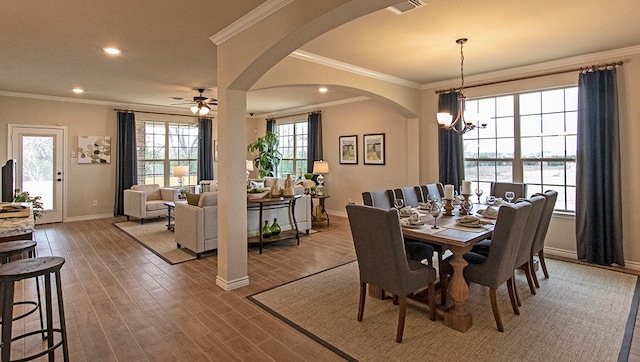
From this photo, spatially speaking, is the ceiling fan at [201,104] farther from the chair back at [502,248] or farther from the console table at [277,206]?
the chair back at [502,248]

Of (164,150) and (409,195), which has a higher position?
(164,150)

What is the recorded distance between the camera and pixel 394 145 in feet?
22.6

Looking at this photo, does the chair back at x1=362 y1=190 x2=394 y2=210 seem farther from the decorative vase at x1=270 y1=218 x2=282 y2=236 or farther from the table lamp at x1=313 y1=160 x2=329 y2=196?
the table lamp at x1=313 y1=160 x2=329 y2=196

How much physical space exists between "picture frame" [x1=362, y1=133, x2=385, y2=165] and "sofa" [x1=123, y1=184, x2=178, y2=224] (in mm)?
4362

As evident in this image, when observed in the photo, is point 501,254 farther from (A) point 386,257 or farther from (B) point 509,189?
(B) point 509,189

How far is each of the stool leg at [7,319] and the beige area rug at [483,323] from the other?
1.82 m

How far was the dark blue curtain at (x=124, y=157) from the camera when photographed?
802 centimetres

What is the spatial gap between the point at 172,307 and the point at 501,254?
2907 mm

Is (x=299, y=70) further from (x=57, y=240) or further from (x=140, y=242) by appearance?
(x=57, y=240)

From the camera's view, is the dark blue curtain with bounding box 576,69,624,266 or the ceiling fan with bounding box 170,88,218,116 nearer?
the dark blue curtain with bounding box 576,69,624,266

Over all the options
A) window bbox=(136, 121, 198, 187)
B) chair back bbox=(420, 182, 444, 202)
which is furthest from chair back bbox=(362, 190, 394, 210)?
window bbox=(136, 121, 198, 187)

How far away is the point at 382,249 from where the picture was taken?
8.55ft

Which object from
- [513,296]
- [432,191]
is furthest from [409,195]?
[513,296]

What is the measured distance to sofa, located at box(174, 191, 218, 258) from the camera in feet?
15.5
